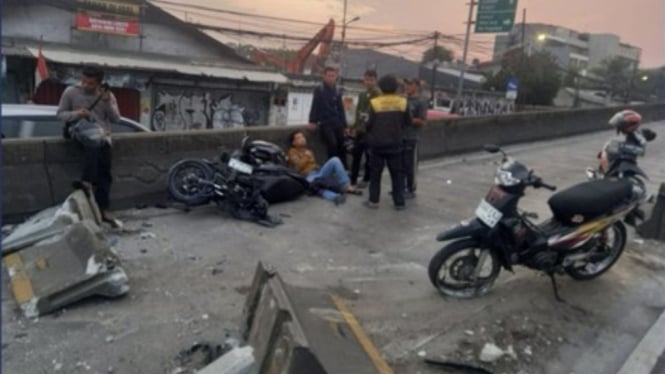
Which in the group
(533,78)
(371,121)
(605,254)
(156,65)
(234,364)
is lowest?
(234,364)

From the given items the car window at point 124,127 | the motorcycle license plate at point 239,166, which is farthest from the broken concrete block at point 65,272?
the car window at point 124,127

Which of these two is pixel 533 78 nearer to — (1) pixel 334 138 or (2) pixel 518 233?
(1) pixel 334 138

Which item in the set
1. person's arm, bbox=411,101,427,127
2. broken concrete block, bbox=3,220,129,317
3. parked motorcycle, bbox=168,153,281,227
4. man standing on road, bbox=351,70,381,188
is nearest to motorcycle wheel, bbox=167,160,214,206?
parked motorcycle, bbox=168,153,281,227

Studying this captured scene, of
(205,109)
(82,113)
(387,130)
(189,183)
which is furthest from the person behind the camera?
(205,109)

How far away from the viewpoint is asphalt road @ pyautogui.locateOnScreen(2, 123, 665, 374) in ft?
11.7

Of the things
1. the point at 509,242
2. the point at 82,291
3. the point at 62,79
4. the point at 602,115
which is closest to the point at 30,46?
the point at 62,79

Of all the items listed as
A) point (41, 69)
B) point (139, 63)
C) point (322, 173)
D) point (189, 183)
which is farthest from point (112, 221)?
point (139, 63)

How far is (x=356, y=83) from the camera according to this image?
109 ft

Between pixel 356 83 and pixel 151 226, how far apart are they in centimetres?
2840

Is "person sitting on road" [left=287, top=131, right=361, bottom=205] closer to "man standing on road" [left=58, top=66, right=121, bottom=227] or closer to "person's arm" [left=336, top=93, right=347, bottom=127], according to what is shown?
"person's arm" [left=336, top=93, right=347, bottom=127]

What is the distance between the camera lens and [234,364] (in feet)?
9.43

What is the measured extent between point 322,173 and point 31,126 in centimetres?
368

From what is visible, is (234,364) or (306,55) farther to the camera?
(306,55)

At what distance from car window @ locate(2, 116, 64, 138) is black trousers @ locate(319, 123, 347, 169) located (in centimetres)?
362
